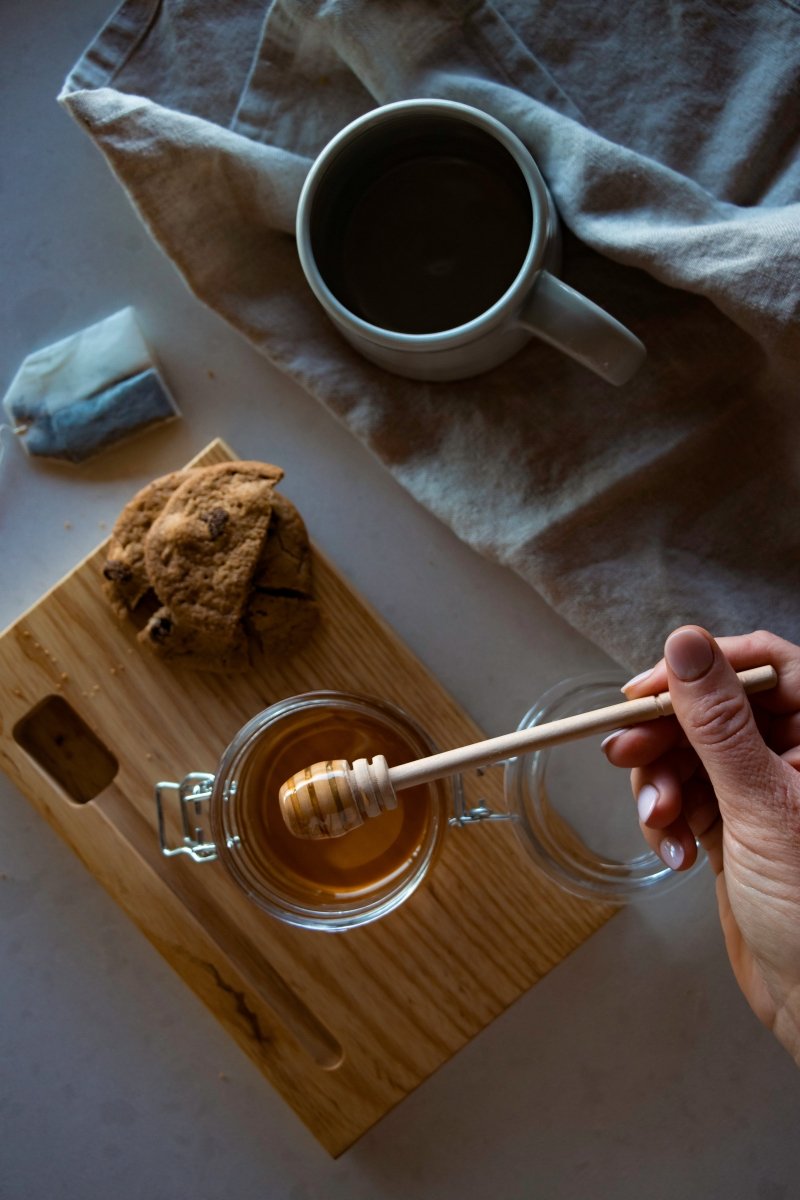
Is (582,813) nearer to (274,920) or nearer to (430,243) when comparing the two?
(274,920)

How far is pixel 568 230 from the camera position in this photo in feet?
2.52

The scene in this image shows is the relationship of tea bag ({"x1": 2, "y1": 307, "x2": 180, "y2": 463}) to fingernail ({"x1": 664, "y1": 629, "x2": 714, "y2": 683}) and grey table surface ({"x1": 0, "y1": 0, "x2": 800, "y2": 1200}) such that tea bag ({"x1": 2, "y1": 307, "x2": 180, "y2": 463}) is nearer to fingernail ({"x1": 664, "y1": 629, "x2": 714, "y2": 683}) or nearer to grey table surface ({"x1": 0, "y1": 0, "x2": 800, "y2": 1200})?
grey table surface ({"x1": 0, "y1": 0, "x2": 800, "y2": 1200})

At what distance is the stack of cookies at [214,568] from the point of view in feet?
2.37

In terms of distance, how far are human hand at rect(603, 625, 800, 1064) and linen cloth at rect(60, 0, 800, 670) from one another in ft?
0.29

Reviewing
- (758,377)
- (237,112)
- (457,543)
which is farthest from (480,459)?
(237,112)

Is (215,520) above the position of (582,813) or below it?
above

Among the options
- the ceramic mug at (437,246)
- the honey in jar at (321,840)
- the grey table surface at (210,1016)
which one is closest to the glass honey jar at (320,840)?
the honey in jar at (321,840)

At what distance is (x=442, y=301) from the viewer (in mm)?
747

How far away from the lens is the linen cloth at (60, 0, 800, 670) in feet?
2.41

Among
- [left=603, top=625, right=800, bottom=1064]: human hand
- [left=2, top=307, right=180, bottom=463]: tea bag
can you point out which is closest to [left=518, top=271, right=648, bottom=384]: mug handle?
[left=603, top=625, right=800, bottom=1064]: human hand

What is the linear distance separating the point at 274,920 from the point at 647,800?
A: 0.97 ft

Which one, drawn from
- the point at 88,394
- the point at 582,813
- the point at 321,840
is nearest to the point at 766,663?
the point at 582,813

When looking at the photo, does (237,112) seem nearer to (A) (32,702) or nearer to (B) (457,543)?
(B) (457,543)

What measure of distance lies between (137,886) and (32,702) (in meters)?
0.17
